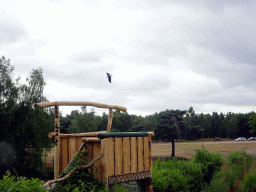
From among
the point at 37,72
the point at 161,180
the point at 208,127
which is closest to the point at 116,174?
the point at 161,180

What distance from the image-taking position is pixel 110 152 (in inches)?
237

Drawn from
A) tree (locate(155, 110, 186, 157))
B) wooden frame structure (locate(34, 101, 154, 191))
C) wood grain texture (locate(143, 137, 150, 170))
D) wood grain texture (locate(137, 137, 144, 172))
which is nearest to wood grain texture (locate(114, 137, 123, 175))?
wooden frame structure (locate(34, 101, 154, 191))

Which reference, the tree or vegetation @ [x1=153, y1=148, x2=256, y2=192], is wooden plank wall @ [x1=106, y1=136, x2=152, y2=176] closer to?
vegetation @ [x1=153, y1=148, x2=256, y2=192]

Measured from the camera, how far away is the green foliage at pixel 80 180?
5.46 meters

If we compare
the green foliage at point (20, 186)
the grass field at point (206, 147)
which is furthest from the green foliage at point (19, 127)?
the green foliage at point (20, 186)

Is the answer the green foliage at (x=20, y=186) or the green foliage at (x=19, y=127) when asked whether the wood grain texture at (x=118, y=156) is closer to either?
the green foliage at (x=20, y=186)

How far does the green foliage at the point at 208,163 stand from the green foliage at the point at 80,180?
877cm

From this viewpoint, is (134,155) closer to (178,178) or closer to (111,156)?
(111,156)

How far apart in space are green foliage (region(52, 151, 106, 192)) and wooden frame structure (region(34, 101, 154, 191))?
18cm

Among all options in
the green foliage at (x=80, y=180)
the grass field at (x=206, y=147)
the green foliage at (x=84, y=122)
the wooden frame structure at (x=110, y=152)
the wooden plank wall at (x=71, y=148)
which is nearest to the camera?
the green foliage at (x=80, y=180)

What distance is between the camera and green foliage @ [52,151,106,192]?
17.9 ft

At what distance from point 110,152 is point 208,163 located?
370 inches

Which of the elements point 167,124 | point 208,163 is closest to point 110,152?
point 208,163

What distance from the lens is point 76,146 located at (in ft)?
22.1
